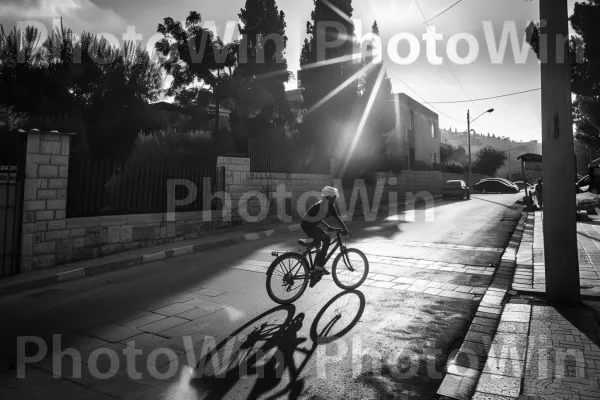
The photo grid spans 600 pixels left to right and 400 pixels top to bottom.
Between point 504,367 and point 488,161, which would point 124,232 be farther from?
point 488,161

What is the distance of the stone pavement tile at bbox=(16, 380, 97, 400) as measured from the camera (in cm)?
287

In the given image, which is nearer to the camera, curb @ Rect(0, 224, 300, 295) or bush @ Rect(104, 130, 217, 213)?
curb @ Rect(0, 224, 300, 295)

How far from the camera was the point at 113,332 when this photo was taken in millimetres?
4219

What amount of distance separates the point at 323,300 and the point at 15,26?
18.9 meters

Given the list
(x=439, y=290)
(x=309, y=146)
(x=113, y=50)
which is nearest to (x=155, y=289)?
(x=439, y=290)

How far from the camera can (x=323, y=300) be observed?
5.38 meters

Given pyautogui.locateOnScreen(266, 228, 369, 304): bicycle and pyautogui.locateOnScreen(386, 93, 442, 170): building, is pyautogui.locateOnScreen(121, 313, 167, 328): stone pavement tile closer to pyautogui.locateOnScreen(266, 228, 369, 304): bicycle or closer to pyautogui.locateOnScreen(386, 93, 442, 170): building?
pyautogui.locateOnScreen(266, 228, 369, 304): bicycle

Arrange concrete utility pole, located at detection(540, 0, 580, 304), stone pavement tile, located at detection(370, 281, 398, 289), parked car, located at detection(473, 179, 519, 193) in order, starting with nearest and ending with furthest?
concrete utility pole, located at detection(540, 0, 580, 304) → stone pavement tile, located at detection(370, 281, 398, 289) → parked car, located at detection(473, 179, 519, 193)

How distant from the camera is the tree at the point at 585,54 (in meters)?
14.5

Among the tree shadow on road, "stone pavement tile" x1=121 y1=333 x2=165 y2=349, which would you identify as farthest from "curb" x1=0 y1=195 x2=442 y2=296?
the tree shadow on road

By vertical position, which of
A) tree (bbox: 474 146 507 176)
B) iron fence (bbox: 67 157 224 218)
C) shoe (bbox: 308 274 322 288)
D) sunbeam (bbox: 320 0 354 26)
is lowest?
shoe (bbox: 308 274 322 288)

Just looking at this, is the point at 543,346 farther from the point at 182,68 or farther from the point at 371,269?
the point at 182,68

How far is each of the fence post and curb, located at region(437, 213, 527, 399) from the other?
7574mm

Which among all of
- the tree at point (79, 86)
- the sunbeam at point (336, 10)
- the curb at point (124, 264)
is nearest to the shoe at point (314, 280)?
the curb at point (124, 264)
